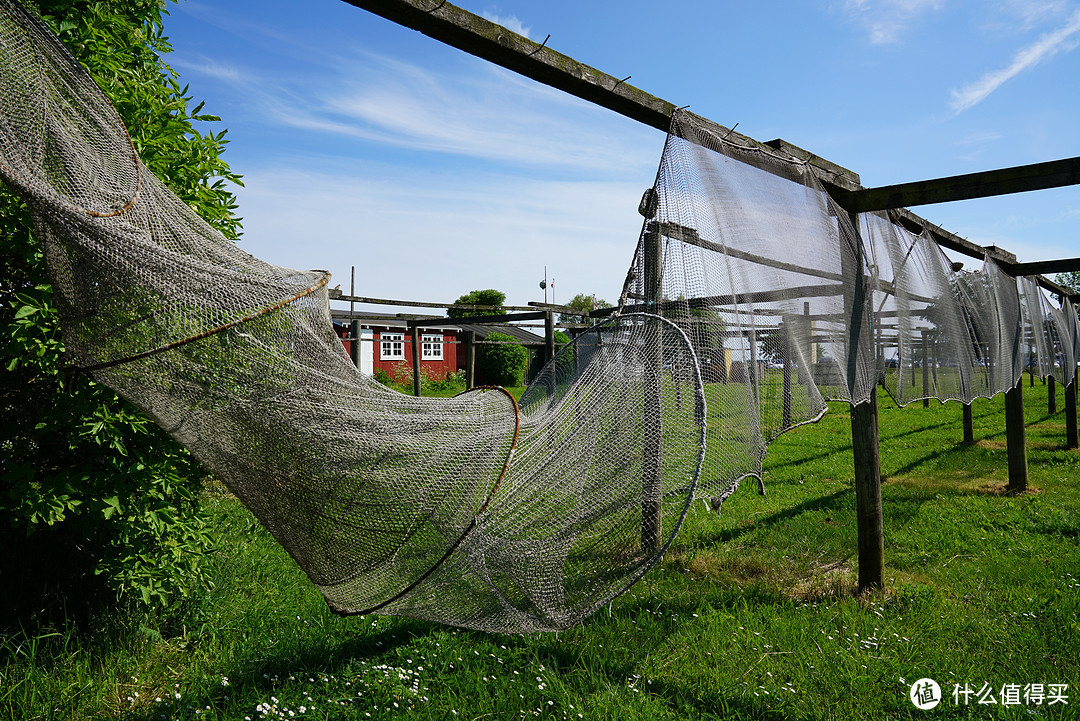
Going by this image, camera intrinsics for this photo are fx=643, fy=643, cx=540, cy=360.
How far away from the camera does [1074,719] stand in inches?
105

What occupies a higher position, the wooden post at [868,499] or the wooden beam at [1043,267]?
the wooden beam at [1043,267]

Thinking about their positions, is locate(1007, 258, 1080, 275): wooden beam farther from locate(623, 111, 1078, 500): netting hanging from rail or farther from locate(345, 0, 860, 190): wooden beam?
locate(345, 0, 860, 190): wooden beam

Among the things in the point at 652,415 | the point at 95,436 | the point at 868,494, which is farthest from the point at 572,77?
the point at 868,494

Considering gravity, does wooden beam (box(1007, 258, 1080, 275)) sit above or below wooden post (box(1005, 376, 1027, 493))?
above

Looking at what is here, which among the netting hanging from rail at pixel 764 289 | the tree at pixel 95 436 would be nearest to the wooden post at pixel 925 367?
the netting hanging from rail at pixel 764 289

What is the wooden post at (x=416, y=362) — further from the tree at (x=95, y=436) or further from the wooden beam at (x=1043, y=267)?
the wooden beam at (x=1043, y=267)

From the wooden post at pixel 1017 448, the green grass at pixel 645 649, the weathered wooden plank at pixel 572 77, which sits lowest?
the green grass at pixel 645 649

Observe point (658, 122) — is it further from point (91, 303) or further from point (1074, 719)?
point (1074, 719)

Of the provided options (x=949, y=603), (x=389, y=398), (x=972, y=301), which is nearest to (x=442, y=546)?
(x=389, y=398)

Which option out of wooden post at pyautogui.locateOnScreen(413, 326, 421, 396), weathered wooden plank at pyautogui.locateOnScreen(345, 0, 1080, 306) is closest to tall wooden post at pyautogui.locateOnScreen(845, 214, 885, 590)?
weathered wooden plank at pyautogui.locateOnScreen(345, 0, 1080, 306)

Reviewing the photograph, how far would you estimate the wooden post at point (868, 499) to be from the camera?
161 inches

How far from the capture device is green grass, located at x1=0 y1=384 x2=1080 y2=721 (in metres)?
2.84

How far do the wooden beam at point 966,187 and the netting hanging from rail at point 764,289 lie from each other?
153mm

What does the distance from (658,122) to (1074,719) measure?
3196mm
